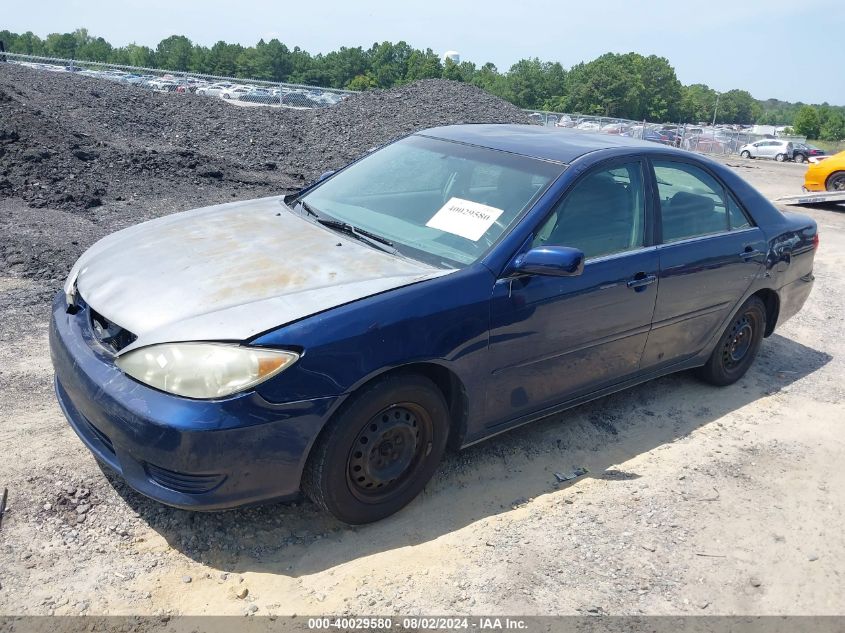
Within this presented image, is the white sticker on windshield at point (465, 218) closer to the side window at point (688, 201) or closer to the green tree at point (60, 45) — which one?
the side window at point (688, 201)

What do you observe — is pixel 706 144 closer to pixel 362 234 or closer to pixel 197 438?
pixel 362 234

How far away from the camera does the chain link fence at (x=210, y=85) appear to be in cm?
2558

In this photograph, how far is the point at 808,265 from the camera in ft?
18.4

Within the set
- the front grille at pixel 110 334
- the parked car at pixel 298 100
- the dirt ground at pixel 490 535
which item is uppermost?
the parked car at pixel 298 100

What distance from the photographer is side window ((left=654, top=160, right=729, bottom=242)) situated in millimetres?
4371

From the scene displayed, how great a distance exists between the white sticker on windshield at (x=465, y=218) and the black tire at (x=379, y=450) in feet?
2.83

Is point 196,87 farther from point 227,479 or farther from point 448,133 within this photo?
point 227,479

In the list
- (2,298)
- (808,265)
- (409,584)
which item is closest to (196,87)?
(2,298)

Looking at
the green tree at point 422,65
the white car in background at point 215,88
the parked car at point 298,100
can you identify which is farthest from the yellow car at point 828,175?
the green tree at point 422,65

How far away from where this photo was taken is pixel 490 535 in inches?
131

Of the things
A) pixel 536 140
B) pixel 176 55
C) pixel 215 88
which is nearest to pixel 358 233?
pixel 536 140

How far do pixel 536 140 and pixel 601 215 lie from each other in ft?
2.27

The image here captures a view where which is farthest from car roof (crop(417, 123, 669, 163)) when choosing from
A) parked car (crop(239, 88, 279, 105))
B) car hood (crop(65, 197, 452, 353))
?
parked car (crop(239, 88, 279, 105))

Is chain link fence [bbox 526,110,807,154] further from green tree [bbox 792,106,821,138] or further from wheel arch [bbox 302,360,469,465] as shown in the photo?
green tree [bbox 792,106,821,138]
